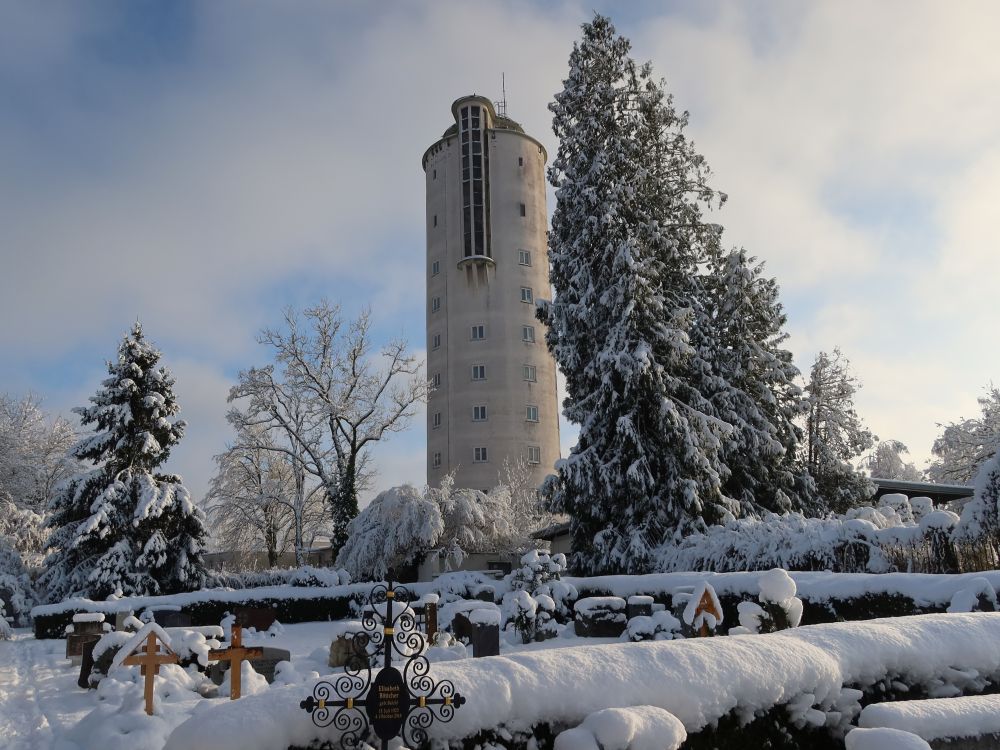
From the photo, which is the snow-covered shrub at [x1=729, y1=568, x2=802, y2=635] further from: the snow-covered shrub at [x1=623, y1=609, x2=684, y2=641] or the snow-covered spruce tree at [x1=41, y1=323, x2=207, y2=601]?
the snow-covered spruce tree at [x1=41, y1=323, x2=207, y2=601]

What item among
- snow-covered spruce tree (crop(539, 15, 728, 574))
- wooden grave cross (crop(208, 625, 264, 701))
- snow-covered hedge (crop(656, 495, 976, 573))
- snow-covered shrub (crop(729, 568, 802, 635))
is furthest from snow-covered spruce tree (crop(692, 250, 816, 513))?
wooden grave cross (crop(208, 625, 264, 701))

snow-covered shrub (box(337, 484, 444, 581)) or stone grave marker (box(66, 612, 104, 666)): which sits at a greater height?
snow-covered shrub (box(337, 484, 444, 581))

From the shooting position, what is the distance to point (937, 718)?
4832 mm

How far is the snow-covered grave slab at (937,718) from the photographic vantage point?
188 inches

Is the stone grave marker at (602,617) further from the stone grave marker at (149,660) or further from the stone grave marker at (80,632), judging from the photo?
the stone grave marker at (80,632)

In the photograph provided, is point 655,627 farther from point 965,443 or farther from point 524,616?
point 965,443

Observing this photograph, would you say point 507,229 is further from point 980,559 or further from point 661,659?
point 661,659

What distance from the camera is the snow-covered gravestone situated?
10.6m

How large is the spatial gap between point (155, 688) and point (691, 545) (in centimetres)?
1396

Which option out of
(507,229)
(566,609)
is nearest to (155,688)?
(566,609)

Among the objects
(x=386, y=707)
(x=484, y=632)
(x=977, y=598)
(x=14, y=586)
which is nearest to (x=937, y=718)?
(x=386, y=707)

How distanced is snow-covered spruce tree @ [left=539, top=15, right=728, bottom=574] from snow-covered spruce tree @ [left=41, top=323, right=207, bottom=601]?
12871 mm

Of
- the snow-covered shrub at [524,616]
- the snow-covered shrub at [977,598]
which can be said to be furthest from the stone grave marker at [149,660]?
the snow-covered shrub at [977,598]

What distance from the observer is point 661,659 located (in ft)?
15.9
